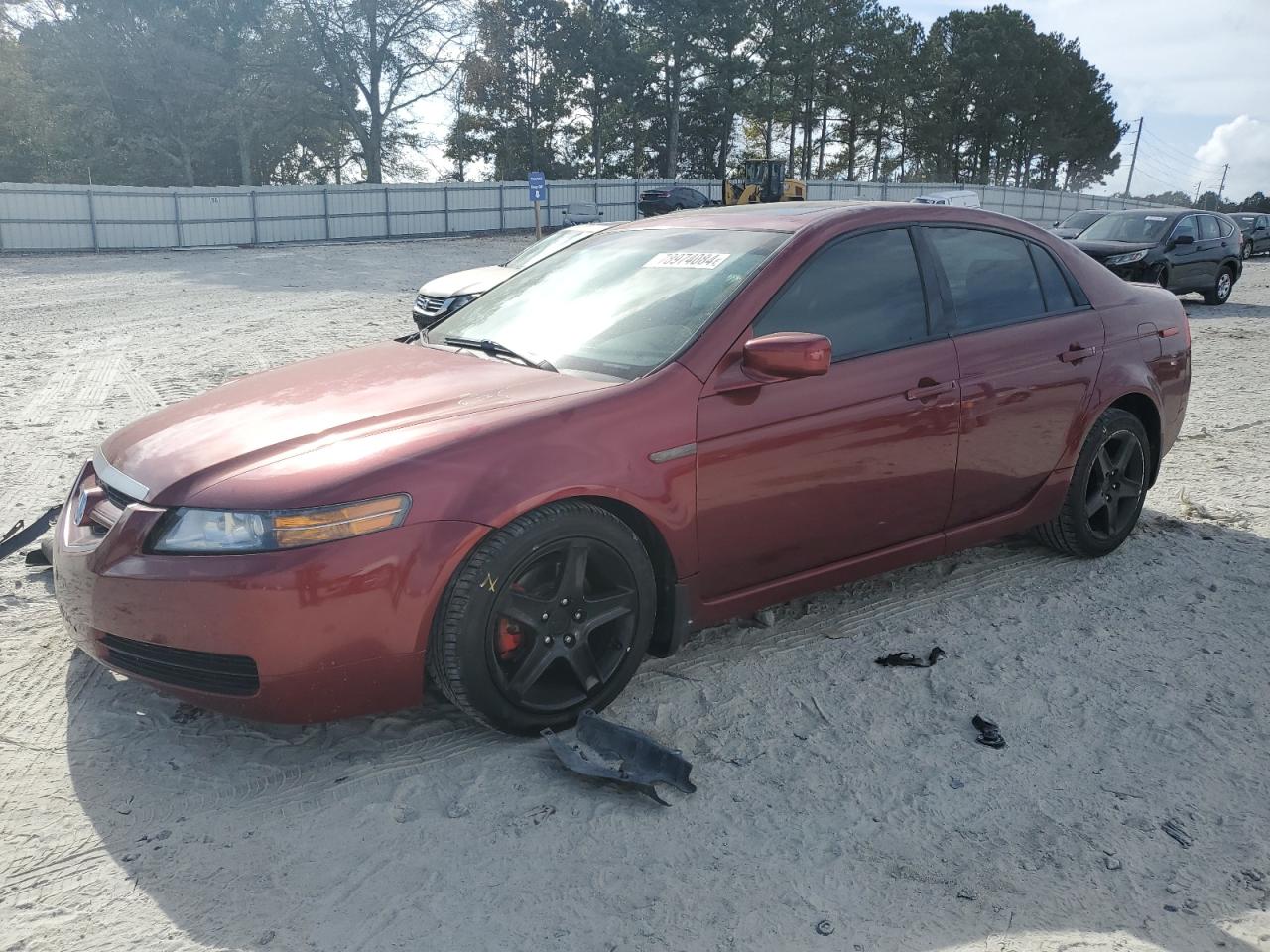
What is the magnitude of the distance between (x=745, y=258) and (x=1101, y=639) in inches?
80.3

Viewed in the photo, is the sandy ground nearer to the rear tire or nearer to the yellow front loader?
the rear tire

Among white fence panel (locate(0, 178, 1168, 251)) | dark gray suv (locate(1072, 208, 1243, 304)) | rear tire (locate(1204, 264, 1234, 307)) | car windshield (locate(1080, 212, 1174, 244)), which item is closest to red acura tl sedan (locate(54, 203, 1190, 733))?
dark gray suv (locate(1072, 208, 1243, 304))

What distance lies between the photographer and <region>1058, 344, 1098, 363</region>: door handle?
4.40 metres

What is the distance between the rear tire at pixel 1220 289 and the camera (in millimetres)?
16980

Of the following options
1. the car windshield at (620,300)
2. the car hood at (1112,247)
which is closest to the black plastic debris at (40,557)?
the car windshield at (620,300)

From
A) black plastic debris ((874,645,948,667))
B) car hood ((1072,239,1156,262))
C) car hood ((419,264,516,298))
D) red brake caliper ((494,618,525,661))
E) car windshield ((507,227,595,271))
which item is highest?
car windshield ((507,227,595,271))

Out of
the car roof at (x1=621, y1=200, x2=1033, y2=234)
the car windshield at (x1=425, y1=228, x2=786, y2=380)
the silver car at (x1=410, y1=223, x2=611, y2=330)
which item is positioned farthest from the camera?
the silver car at (x1=410, y1=223, x2=611, y2=330)

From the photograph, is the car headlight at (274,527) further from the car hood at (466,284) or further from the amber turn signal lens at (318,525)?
the car hood at (466,284)

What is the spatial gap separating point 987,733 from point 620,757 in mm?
1201

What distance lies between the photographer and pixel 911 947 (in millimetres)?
2361

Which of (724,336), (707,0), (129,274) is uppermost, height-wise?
(707,0)

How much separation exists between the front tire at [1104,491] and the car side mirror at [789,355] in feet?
6.26

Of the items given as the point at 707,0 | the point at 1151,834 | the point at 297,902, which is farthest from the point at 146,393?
the point at 707,0

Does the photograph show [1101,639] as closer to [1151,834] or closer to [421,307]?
[1151,834]
